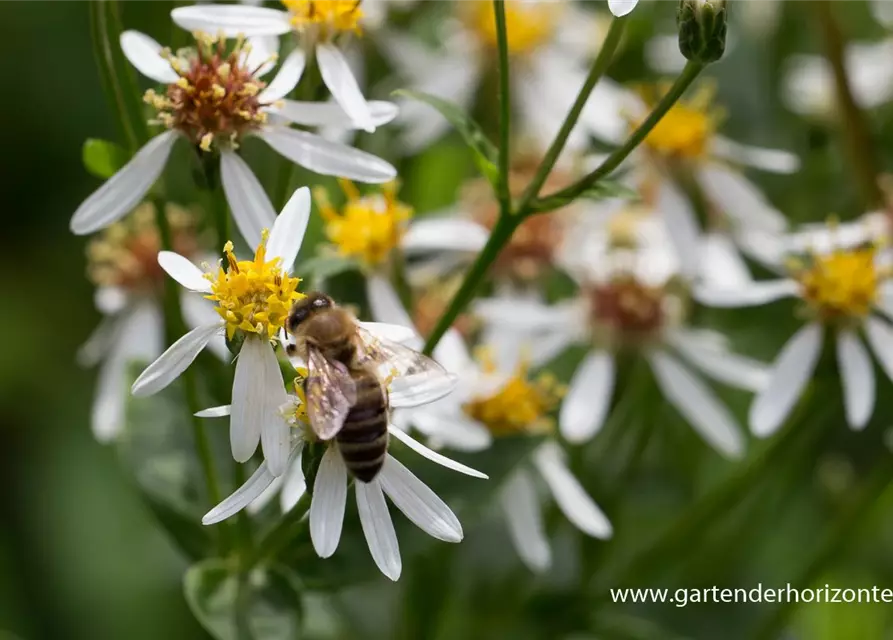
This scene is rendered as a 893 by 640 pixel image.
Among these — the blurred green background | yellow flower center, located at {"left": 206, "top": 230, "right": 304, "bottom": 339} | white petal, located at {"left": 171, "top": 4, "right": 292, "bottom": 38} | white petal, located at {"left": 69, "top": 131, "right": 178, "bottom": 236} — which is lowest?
the blurred green background

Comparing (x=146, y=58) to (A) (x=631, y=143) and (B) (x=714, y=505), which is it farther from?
(B) (x=714, y=505)

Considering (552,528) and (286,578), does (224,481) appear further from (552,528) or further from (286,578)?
(552,528)

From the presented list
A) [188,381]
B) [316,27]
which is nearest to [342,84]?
[316,27]

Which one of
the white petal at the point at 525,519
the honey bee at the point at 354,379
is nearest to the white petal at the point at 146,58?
the honey bee at the point at 354,379

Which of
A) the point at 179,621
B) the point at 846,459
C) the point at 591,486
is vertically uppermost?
the point at 591,486

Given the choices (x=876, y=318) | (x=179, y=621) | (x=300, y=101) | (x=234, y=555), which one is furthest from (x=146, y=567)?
(x=876, y=318)

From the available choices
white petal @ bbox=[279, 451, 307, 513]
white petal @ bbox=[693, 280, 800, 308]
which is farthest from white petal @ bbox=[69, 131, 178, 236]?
white petal @ bbox=[693, 280, 800, 308]

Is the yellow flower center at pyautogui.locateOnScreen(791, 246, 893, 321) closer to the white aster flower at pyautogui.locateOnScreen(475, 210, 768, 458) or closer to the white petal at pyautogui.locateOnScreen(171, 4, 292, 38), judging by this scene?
the white aster flower at pyautogui.locateOnScreen(475, 210, 768, 458)
